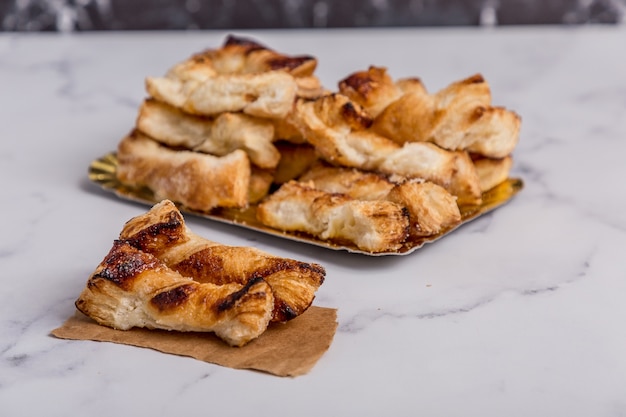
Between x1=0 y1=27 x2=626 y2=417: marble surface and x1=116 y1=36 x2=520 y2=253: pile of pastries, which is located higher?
x1=116 y1=36 x2=520 y2=253: pile of pastries

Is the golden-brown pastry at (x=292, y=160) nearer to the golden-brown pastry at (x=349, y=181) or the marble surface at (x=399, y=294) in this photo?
the golden-brown pastry at (x=349, y=181)

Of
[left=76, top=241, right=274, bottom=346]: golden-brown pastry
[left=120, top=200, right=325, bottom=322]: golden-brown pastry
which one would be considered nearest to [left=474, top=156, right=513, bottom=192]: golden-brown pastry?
[left=120, top=200, right=325, bottom=322]: golden-brown pastry

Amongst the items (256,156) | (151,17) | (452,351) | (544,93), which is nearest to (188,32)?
(151,17)

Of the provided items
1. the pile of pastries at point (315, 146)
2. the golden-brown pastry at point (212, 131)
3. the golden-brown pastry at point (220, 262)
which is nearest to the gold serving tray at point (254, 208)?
the pile of pastries at point (315, 146)

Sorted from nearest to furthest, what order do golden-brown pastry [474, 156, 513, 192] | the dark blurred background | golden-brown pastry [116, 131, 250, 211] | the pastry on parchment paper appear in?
the pastry on parchment paper → golden-brown pastry [116, 131, 250, 211] → golden-brown pastry [474, 156, 513, 192] → the dark blurred background

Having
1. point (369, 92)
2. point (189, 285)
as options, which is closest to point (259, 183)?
point (369, 92)

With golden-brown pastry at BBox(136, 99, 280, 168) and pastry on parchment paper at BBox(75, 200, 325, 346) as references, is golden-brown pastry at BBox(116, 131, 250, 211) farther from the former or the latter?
pastry on parchment paper at BBox(75, 200, 325, 346)

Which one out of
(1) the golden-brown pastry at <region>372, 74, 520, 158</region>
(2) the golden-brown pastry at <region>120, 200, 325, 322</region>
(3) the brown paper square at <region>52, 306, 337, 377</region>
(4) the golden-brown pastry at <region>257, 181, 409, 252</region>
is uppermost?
(1) the golden-brown pastry at <region>372, 74, 520, 158</region>
